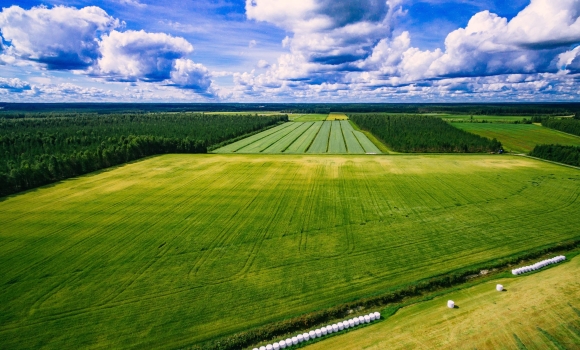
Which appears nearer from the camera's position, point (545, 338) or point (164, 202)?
point (545, 338)

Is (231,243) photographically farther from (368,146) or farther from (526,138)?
(526,138)

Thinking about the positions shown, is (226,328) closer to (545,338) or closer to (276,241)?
(276,241)

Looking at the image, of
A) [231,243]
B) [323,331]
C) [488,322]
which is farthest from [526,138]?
[323,331]

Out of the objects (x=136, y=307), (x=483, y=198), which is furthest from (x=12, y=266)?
(x=483, y=198)

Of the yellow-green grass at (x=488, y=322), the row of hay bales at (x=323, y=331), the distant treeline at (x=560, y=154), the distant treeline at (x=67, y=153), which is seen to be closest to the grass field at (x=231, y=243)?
the row of hay bales at (x=323, y=331)

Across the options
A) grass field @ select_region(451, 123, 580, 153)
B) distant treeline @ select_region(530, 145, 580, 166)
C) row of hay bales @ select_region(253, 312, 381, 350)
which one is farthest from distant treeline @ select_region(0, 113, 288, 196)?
grass field @ select_region(451, 123, 580, 153)

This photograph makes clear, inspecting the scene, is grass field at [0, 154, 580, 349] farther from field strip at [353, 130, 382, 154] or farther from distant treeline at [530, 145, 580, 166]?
field strip at [353, 130, 382, 154]
